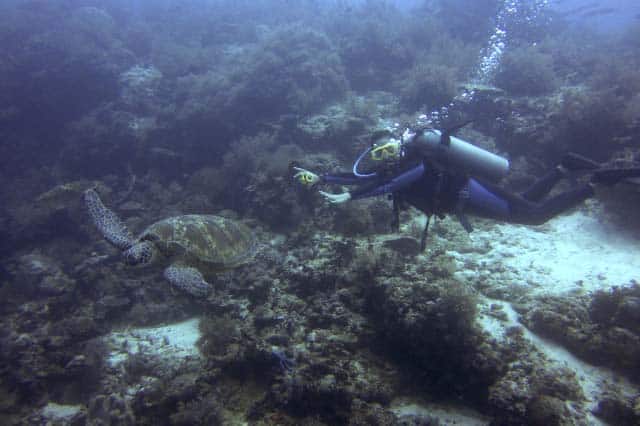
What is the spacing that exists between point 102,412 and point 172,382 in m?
1.24

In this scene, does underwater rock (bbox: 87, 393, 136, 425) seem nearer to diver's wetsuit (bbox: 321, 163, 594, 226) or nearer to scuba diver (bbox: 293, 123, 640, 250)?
scuba diver (bbox: 293, 123, 640, 250)

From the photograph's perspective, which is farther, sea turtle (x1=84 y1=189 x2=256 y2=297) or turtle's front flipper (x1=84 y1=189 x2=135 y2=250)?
turtle's front flipper (x1=84 y1=189 x2=135 y2=250)

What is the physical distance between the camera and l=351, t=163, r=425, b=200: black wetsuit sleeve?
4512 mm

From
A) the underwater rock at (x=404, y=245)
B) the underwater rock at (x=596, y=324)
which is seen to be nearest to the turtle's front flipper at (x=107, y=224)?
the underwater rock at (x=404, y=245)

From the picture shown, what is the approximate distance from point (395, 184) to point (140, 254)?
3.99 meters

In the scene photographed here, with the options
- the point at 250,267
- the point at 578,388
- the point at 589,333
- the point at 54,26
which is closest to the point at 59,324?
the point at 250,267

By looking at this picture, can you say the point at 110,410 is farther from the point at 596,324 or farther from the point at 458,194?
the point at 596,324

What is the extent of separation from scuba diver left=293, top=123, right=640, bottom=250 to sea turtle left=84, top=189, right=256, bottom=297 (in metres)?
1.94

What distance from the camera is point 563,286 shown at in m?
5.00

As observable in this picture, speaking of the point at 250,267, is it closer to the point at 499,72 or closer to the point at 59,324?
the point at 59,324

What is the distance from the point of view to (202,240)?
5398 millimetres

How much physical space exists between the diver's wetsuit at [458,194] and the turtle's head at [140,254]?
302 centimetres

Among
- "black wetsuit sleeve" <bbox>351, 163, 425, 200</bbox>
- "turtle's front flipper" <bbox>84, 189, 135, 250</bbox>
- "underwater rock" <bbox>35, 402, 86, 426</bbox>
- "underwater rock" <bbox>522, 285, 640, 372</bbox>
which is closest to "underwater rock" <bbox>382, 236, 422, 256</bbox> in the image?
"black wetsuit sleeve" <bbox>351, 163, 425, 200</bbox>

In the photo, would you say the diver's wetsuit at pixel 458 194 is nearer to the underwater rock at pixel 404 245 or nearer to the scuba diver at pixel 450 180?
the scuba diver at pixel 450 180
